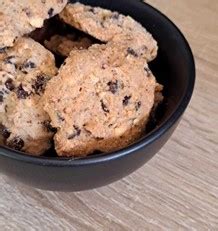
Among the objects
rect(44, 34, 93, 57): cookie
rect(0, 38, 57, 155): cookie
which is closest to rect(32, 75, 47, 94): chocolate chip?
rect(0, 38, 57, 155): cookie

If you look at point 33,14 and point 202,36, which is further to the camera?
point 202,36

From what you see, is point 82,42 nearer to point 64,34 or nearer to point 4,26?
point 64,34

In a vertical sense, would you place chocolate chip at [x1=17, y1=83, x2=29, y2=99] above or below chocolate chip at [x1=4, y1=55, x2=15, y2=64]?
below

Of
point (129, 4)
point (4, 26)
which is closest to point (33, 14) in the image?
point (4, 26)

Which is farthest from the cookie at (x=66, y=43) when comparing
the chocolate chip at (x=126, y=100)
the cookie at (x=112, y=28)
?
the chocolate chip at (x=126, y=100)

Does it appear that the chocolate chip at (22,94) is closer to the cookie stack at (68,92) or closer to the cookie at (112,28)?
the cookie stack at (68,92)

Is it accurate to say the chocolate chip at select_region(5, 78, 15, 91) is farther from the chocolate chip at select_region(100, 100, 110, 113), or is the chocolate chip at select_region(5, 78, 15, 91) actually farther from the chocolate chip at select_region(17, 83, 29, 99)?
the chocolate chip at select_region(100, 100, 110, 113)

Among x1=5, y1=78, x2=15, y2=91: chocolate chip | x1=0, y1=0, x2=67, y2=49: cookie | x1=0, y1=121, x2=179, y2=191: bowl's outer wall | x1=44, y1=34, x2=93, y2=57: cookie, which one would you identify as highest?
x1=0, y1=0, x2=67, y2=49: cookie
